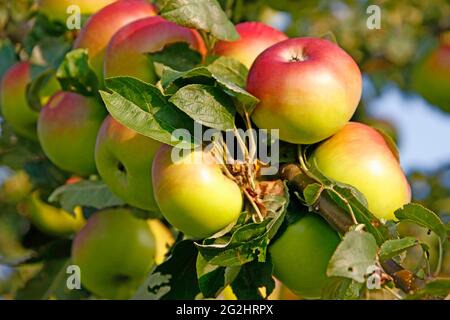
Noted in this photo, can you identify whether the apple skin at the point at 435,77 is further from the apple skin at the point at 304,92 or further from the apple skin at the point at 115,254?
the apple skin at the point at 304,92

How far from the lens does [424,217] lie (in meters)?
0.98

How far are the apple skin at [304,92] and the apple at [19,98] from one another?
1.99ft

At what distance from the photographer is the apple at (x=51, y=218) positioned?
68.0 inches

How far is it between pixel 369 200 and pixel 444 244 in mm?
118

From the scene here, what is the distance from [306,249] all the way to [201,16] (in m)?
0.34

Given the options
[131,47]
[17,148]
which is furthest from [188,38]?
[17,148]

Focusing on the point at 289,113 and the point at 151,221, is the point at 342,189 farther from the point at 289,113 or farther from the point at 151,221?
the point at 151,221

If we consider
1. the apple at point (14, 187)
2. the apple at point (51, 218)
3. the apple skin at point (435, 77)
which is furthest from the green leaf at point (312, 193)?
the apple skin at point (435, 77)

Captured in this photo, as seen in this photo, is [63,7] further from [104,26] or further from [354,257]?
[354,257]

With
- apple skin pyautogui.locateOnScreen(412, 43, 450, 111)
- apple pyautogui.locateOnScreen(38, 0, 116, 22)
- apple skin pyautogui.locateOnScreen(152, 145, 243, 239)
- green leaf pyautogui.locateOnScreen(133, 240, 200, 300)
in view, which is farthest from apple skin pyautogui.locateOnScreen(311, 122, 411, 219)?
apple skin pyautogui.locateOnScreen(412, 43, 450, 111)
